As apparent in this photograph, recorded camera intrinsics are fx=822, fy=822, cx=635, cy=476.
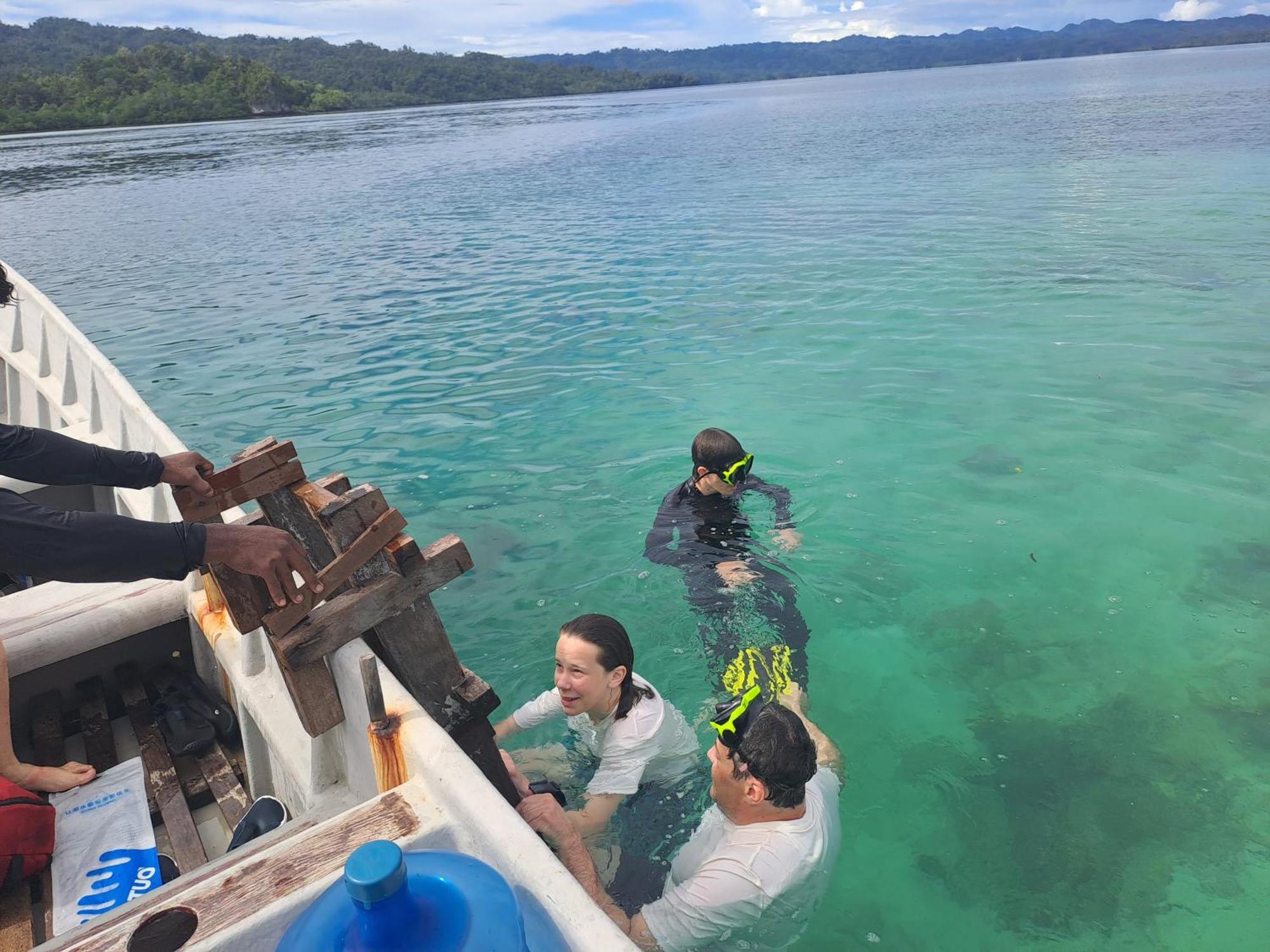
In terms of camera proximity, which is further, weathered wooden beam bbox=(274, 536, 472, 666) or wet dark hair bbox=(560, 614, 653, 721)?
wet dark hair bbox=(560, 614, 653, 721)

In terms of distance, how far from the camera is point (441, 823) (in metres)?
2.38

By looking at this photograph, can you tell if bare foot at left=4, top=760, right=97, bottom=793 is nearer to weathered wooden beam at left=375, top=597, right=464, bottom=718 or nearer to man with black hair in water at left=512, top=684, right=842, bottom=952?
weathered wooden beam at left=375, top=597, right=464, bottom=718

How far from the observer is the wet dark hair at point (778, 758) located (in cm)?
282

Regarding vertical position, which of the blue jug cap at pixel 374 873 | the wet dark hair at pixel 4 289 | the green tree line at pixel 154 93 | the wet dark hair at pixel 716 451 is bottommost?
the wet dark hair at pixel 716 451

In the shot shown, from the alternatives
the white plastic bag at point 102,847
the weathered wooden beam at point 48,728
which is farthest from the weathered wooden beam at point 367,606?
the weathered wooden beam at point 48,728

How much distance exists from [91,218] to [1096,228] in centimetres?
2911

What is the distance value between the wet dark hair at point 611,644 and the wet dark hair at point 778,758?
705mm

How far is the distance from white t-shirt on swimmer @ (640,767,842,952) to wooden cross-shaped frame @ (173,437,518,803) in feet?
2.56

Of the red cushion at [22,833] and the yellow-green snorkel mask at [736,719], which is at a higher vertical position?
the yellow-green snorkel mask at [736,719]

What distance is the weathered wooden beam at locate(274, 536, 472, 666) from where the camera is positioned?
2.77 meters

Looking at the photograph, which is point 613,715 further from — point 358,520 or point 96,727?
point 96,727

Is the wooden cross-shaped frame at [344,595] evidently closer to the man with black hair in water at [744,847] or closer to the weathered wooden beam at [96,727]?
the man with black hair in water at [744,847]

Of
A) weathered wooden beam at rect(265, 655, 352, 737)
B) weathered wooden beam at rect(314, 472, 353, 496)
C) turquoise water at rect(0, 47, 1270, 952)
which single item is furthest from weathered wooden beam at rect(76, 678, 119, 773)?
turquoise water at rect(0, 47, 1270, 952)

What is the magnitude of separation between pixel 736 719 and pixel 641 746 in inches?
28.2
